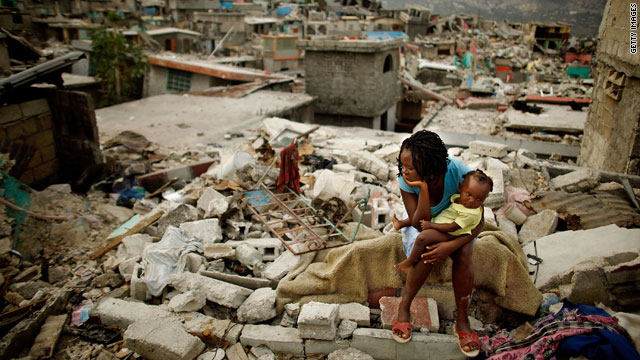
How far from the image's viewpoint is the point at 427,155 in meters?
2.74

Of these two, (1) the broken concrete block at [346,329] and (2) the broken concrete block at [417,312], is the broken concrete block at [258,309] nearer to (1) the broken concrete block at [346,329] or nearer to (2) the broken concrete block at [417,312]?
(1) the broken concrete block at [346,329]

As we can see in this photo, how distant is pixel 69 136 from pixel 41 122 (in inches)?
17.4

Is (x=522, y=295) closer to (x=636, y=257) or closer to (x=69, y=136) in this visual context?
(x=636, y=257)

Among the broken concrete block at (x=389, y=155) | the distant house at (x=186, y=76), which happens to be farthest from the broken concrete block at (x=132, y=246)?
the distant house at (x=186, y=76)

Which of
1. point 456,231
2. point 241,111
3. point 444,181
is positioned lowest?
point 241,111

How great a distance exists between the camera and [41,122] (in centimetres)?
612

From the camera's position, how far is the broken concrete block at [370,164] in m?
6.27

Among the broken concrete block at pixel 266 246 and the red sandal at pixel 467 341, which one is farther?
the broken concrete block at pixel 266 246

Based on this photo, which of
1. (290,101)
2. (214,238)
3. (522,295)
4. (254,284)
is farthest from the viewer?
(290,101)

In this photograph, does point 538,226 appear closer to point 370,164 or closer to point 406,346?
point 406,346

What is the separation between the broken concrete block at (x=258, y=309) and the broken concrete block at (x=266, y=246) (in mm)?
921

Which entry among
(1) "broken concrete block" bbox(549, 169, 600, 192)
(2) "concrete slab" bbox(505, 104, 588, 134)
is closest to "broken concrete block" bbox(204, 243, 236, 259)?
(1) "broken concrete block" bbox(549, 169, 600, 192)

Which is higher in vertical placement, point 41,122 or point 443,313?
point 41,122

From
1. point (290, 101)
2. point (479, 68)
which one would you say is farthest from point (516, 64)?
point (290, 101)
